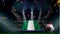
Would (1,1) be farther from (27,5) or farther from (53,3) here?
Answer: (53,3)

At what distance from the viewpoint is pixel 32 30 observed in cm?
409

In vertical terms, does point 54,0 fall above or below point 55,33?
above

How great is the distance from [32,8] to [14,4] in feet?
1.02

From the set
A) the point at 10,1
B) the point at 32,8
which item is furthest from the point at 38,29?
the point at 10,1

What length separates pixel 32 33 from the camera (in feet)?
13.4

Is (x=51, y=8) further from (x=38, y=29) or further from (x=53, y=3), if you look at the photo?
(x=38, y=29)

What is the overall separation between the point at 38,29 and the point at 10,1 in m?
0.66

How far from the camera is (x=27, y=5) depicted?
4.13 m

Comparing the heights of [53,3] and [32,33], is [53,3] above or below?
above

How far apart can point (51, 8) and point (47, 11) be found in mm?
84

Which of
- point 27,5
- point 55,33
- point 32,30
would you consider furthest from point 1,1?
point 55,33

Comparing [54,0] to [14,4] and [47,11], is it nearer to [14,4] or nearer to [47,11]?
[47,11]

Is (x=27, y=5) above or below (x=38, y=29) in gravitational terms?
above

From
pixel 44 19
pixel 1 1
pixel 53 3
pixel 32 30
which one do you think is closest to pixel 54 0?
pixel 53 3
